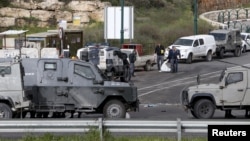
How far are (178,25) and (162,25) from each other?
2694 millimetres

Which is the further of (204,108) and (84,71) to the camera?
(204,108)

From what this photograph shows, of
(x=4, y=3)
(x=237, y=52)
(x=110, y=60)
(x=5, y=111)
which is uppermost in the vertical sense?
(x=4, y=3)

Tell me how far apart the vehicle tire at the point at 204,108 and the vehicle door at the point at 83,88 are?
3.38m

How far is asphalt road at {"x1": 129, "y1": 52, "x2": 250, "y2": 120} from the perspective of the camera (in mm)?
25991

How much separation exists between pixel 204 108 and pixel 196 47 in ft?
72.0

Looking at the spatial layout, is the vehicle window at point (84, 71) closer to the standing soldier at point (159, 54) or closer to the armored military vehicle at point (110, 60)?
the armored military vehicle at point (110, 60)

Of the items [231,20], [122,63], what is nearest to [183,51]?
[122,63]

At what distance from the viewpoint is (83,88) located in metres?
22.8

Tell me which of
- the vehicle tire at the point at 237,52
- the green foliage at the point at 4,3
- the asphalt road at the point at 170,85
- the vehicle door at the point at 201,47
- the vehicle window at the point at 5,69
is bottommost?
the asphalt road at the point at 170,85

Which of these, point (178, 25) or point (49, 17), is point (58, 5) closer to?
point (49, 17)

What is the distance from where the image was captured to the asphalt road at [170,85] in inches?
1023

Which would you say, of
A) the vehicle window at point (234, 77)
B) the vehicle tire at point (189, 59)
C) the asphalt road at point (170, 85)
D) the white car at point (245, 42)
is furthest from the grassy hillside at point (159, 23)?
the vehicle window at point (234, 77)

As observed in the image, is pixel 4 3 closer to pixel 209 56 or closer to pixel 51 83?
pixel 209 56

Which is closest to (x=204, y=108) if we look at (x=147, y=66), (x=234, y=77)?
(x=234, y=77)
